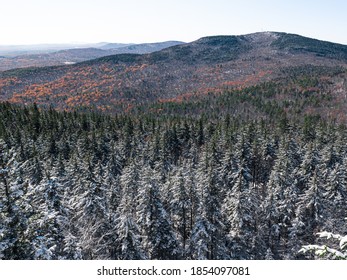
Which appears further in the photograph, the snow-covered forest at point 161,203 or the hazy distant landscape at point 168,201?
the hazy distant landscape at point 168,201

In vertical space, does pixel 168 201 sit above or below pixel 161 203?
below

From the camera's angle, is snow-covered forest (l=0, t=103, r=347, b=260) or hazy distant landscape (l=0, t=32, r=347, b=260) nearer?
snow-covered forest (l=0, t=103, r=347, b=260)

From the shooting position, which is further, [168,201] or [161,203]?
[168,201]

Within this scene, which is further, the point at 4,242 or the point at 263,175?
the point at 263,175

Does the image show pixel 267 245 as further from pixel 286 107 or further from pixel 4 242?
pixel 286 107

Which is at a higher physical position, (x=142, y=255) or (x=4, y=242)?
(x=4, y=242)

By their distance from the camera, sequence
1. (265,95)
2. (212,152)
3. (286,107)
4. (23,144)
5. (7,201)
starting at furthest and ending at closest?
(265,95) < (286,107) < (23,144) < (212,152) < (7,201)

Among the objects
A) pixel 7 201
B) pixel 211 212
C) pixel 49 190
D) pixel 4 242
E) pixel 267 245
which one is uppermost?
pixel 7 201

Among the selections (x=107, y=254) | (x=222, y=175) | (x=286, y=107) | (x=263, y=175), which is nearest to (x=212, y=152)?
(x=222, y=175)
